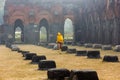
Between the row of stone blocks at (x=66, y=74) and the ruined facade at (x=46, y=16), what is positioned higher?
the ruined facade at (x=46, y=16)

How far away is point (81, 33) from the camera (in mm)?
49500

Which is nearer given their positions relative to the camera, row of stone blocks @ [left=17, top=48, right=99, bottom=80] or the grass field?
row of stone blocks @ [left=17, top=48, right=99, bottom=80]

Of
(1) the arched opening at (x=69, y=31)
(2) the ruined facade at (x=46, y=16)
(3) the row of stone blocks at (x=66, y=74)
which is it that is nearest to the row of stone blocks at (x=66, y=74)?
(3) the row of stone blocks at (x=66, y=74)

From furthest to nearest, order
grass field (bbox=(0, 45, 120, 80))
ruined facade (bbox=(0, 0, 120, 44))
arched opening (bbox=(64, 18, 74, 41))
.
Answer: arched opening (bbox=(64, 18, 74, 41)) < ruined facade (bbox=(0, 0, 120, 44)) < grass field (bbox=(0, 45, 120, 80))

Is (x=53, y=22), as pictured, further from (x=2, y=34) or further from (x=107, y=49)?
(x=107, y=49)

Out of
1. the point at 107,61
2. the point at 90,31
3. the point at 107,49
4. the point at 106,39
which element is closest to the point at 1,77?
the point at 107,61

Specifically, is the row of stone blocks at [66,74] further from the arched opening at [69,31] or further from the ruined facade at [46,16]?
the arched opening at [69,31]

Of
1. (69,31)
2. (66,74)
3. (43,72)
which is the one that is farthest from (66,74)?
(69,31)

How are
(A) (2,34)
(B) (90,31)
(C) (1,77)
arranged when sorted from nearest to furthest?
1. (C) (1,77)
2. (B) (90,31)
3. (A) (2,34)

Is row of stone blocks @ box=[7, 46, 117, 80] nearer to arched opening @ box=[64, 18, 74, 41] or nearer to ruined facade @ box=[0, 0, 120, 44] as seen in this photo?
ruined facade @ box=[0, 0, 120, 44]

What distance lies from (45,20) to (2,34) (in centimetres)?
692

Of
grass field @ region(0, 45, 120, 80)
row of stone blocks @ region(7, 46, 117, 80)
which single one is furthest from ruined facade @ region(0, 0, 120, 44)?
row of stone blocks @ region(7, 46, 117, 80)

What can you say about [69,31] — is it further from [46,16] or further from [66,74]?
[66,74]

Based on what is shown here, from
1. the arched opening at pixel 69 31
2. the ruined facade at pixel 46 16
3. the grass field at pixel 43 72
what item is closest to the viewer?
the grass field at pixel 43 72
